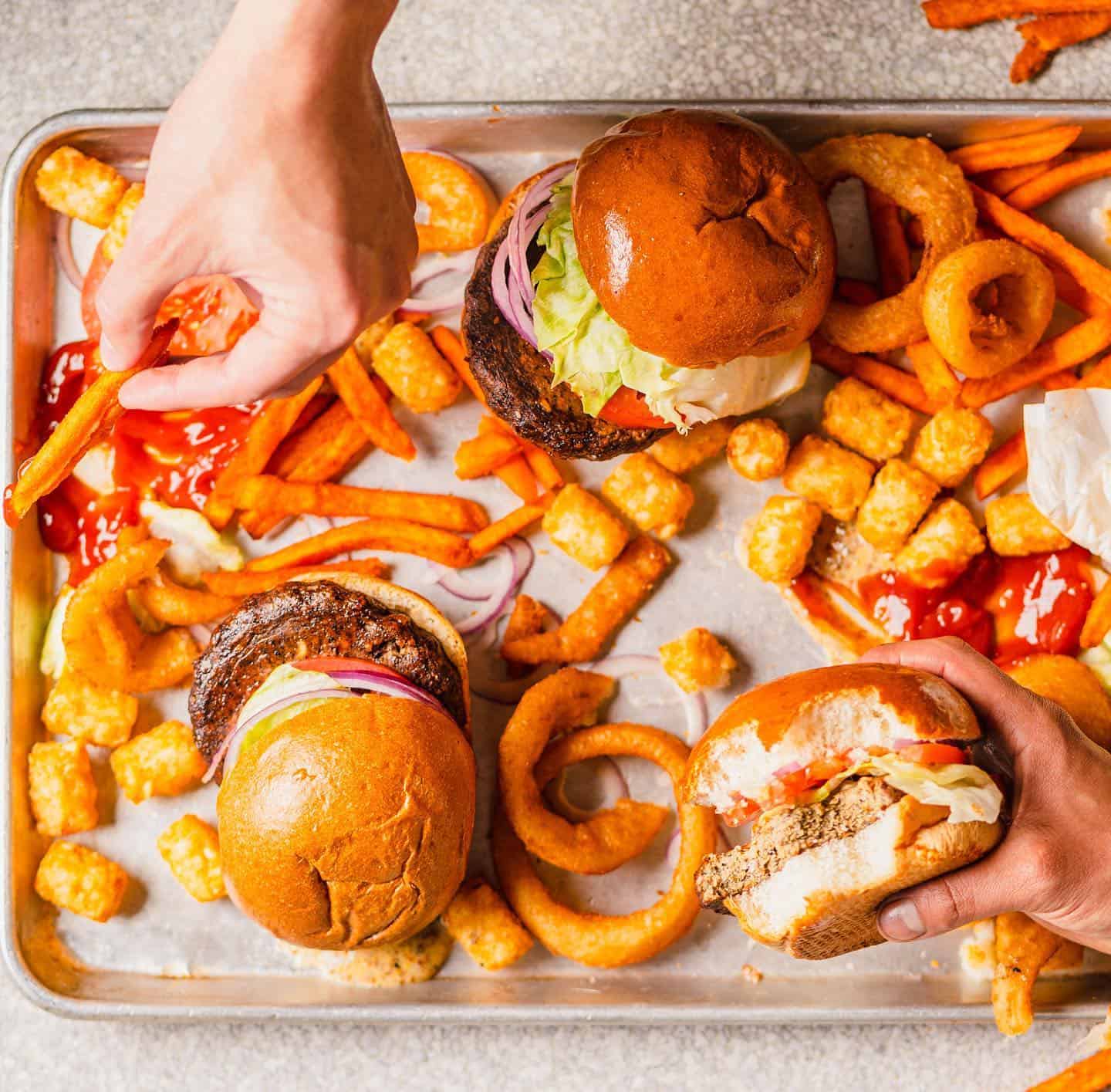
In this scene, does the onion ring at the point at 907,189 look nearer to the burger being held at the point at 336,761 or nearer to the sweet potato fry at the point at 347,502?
the sweet potato fry at the point at 347,502

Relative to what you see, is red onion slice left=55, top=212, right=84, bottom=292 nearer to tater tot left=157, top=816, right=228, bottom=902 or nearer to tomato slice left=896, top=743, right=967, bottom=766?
tater tot left=157, top=816, right=228, bottom=902

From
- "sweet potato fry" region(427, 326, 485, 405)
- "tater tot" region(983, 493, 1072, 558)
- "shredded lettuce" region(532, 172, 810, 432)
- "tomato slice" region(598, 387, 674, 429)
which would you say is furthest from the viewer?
"sweet potato fry" region(427, 326, 485, 405)

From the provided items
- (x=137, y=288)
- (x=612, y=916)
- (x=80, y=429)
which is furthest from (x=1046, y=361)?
(x=80, y=429)

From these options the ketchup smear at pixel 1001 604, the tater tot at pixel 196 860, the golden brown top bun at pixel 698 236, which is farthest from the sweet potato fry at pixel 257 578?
the ketchup smear at pixel 1001 604

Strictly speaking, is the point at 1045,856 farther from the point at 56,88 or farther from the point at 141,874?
the point at 56,88

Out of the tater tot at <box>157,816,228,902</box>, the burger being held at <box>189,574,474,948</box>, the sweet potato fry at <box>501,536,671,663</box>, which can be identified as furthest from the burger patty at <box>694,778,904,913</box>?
the tater tot at <box>157,816,228,902</box>

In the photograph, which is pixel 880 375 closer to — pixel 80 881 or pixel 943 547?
pixel 943 547
